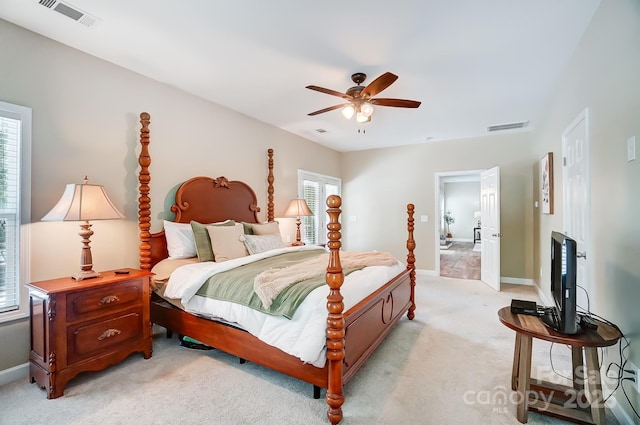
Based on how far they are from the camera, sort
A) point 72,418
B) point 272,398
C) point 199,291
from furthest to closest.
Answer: point 199,291
point 272,398
point 72,418

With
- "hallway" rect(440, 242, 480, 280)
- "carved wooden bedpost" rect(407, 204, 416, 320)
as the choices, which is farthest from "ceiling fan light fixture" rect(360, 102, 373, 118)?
"hallway" rect(440, 242, 480, 280)

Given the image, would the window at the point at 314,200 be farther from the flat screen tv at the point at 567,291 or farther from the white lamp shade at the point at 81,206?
the flat screen tv at the point at 567,291

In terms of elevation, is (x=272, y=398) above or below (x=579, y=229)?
below

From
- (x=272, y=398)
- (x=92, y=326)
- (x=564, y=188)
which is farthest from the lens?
(x=564, y=188)

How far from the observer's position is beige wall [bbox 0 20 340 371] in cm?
238

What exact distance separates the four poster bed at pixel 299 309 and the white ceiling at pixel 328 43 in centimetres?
78

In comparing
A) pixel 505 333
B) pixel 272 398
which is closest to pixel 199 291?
pixel 272 398

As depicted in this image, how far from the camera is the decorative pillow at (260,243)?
3.52 meters

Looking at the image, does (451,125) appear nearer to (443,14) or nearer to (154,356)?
(443,14)

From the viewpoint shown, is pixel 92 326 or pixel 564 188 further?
pixel 564 188

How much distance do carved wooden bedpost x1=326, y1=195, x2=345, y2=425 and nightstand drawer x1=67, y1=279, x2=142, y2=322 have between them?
1.74 m

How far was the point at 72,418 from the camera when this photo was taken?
1905 mm

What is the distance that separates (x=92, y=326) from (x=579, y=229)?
13.1 feet

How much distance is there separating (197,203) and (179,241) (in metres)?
0.59
